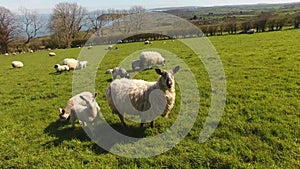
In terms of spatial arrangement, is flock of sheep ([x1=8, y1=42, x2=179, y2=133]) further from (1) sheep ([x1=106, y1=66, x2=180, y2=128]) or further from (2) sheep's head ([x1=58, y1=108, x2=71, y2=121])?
(2) sheep's head ([x1=58, y1=108, x2=71, y2=121])

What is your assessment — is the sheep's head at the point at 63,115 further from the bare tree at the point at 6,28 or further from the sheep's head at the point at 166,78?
the bare tree at the point at 6,28

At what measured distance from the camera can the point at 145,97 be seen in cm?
594

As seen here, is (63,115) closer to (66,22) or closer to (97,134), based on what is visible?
(97,134)

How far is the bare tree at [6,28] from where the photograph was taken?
181ft

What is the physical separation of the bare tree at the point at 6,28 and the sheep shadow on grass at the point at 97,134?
57295 millimetres

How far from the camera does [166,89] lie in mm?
5789

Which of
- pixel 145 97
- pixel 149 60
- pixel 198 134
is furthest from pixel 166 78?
pixel 149 60

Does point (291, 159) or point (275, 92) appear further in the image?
point (275, 92)

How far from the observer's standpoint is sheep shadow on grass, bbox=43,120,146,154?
5682 millimetres

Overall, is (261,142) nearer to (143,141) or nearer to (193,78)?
(143,141)

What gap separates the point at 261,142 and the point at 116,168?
3132 millimetres

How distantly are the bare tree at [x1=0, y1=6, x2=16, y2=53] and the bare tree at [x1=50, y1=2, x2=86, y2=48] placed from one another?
10000mm

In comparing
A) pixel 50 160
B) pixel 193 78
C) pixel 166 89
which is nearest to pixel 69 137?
pixel 50 160

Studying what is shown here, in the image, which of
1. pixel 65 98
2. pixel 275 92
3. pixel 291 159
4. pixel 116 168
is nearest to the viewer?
pixel 291 159
